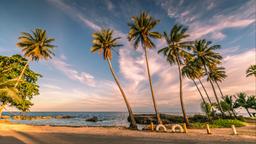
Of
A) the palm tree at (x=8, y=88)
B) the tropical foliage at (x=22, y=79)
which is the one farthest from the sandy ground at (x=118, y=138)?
the tropical foliage at (x=22, y=79)

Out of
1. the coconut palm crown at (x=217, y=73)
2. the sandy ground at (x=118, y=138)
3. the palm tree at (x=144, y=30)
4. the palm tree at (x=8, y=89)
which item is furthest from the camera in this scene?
the coconut palm crown at (x=217, y=73)

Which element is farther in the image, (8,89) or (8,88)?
(8,88)

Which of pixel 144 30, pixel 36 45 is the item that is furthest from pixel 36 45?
pixel 144 30

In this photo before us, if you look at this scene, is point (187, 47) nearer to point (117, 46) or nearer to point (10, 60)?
point (117, 46)

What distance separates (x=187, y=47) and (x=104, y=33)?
1527cm

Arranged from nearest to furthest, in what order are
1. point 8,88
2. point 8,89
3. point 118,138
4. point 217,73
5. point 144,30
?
1. point 118,138
2. point 8,89
3. point 8,88
4. point 144,30
5. point 217,73

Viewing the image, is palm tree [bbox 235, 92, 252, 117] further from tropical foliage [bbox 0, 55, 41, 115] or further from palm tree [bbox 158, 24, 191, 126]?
tropical foliage [bbox 0, 55, 41, 115]

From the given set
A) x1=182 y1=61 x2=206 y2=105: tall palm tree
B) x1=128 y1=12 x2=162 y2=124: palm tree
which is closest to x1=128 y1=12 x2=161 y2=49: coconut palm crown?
x1=128 y1=12 x2=162 y2=124: palm tree

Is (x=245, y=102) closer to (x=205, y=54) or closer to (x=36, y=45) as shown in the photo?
(x=205, y=54)

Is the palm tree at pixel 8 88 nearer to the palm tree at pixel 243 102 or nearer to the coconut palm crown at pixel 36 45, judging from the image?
the coconut palm crown at pixel 36 45

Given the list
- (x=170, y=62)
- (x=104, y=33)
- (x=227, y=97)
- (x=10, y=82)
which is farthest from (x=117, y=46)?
(x=227, y=97)

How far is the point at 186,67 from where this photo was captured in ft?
138

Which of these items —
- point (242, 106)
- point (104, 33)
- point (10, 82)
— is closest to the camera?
point (10, 82)

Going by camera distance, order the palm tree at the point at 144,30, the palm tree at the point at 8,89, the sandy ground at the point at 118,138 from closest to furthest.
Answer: the sandy ground at the point at 118,138 < the palm tree at the point at 8,89 < the palm tree at the point at 144,30
